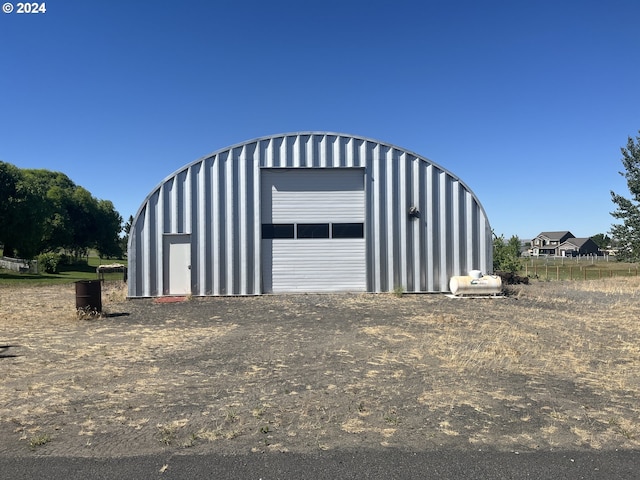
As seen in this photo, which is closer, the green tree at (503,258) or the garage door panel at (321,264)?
the garage door panel at (321,264)

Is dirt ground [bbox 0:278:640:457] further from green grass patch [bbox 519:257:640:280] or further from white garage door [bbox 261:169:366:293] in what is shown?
green grass patch [bbox 519:257:640:280]

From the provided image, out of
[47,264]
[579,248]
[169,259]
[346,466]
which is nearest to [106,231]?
[47,264]

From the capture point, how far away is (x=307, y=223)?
16094 mm

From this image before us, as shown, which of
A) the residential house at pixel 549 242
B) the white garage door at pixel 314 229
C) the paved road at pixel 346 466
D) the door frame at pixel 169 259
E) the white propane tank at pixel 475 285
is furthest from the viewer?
the residential house at pixel 549 242

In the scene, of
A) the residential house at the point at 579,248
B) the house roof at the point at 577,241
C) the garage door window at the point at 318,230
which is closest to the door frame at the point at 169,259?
the garage door window at the point at 318,230

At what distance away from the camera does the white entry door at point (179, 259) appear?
1523 cm

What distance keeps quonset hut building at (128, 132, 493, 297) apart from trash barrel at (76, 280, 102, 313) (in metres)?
4.00

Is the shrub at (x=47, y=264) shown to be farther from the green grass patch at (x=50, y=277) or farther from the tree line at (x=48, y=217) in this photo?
the tree line at (x=48, y=217)

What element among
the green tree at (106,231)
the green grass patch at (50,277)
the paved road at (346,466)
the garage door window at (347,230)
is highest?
the green tree at (106,231)

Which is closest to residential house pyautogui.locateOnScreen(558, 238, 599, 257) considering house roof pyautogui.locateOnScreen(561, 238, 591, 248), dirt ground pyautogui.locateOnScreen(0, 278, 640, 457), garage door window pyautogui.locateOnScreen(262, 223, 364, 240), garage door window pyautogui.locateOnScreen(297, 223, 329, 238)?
house roof pyautogui.locateOnScreen(561, 238, 591, 248)

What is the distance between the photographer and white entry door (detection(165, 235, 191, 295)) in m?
15.2

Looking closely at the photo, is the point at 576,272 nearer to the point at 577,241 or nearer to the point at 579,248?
the point at 579,248

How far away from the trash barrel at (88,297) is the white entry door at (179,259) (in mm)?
4229

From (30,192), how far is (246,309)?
31810mm
